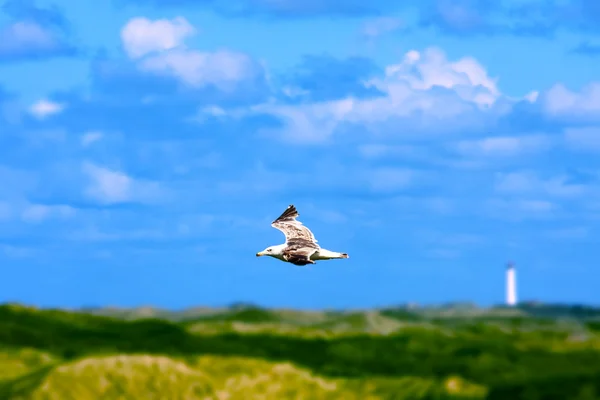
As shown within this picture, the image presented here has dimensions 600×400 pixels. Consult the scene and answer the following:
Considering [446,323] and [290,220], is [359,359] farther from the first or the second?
[290,220]

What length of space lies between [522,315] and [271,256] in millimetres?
8442

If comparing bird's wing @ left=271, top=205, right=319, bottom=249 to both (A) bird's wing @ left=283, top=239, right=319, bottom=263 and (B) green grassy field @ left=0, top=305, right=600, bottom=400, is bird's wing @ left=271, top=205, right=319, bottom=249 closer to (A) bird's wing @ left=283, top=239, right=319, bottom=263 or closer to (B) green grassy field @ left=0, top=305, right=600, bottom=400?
(A) bird's wing @ left=283, top=239, right=319, bottom=263

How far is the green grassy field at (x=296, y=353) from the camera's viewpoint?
59.5 ft

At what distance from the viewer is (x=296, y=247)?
50.1 ft

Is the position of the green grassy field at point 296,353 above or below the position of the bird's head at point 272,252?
below

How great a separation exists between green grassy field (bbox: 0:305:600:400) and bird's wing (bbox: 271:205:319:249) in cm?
394

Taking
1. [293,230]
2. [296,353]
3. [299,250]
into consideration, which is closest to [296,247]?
[299,250]

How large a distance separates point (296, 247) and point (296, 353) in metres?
6.78

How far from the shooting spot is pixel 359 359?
21.4 metres

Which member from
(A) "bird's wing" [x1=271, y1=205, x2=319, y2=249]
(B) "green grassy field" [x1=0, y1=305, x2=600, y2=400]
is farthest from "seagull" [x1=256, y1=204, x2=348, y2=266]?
(B) "green grassy field" [x1=0, y1=305, x2=600, y2=400]

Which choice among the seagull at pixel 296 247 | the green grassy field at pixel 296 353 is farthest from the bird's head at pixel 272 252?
the green grassy field at pixel 296 353

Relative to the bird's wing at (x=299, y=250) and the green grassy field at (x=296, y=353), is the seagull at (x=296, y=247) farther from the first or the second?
the green grassy field at (x=296, y=353)

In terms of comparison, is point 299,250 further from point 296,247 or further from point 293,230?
point 293,230

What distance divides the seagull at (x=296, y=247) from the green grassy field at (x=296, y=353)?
3982mm
